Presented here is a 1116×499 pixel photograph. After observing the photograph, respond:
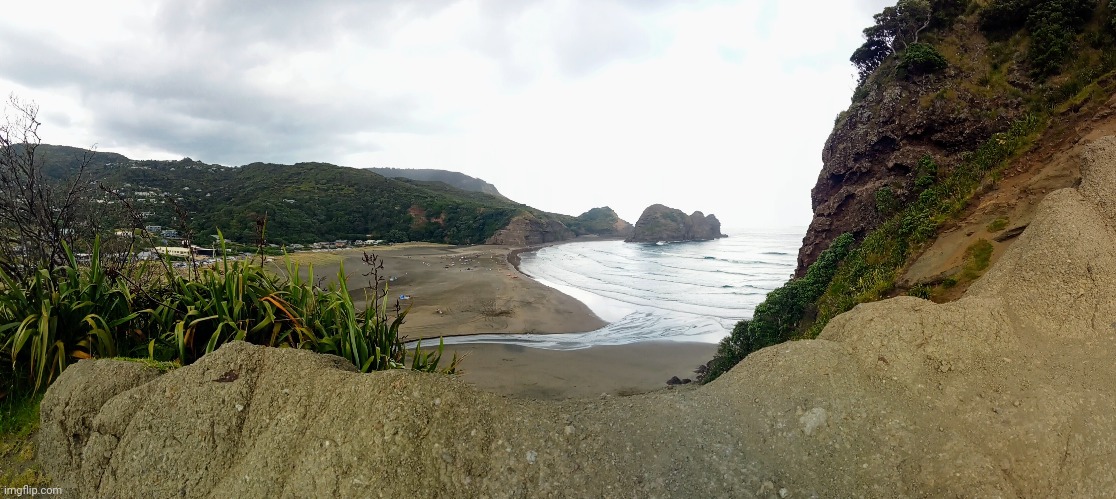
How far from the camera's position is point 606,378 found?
14.1m

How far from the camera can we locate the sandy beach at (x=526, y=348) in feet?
44.1

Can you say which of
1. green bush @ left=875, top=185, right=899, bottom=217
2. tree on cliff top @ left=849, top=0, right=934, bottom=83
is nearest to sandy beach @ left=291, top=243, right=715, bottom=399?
green bush @ left=875, top=185, right=899, bottom=217

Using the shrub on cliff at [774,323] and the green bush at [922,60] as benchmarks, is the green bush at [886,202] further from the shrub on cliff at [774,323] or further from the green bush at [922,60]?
the green bush at [922,60]

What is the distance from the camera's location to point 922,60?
15.1 metres

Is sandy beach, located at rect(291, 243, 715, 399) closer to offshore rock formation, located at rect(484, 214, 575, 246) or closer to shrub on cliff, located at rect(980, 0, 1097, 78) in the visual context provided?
shrub on cliff, located at rect(980, 0, 1097, 78)

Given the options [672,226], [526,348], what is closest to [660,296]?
[526,348]

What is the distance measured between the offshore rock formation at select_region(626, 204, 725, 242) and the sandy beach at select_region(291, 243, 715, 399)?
8867 centimetres

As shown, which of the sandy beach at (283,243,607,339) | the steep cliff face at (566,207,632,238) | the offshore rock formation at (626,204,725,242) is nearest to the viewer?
the sandy beach at (283,243,607,339)

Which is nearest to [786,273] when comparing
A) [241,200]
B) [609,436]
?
[609,436]

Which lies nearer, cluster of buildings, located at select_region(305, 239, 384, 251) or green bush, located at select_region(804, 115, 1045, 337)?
green bush, located at select_region(804, 115, 1045, 337)

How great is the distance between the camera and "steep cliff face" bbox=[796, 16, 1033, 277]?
13711 millimetres

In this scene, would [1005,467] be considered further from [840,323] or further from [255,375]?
[255,375]

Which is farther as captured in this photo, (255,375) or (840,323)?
(840,323)

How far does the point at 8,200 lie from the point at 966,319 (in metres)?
10.9
